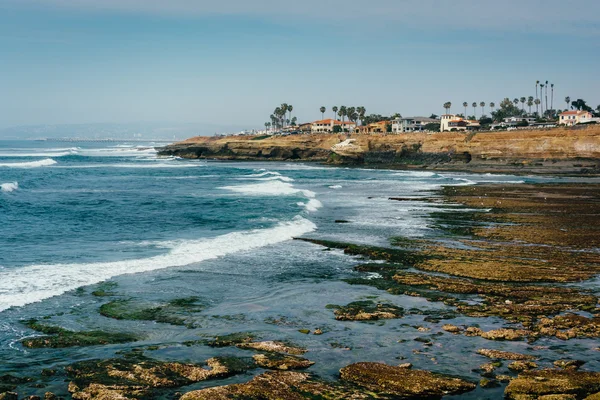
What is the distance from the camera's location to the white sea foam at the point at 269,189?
56.3 m

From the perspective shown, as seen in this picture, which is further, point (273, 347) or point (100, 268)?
point (100, 268)

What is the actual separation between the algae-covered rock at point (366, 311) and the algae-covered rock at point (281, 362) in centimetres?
356

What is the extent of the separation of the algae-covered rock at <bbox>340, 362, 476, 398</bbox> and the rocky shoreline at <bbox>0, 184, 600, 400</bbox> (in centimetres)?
2

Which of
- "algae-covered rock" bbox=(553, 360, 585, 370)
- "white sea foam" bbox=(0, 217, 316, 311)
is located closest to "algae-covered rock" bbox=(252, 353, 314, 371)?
"algae-covered rock" bbox=(553, 360, 585, 370)

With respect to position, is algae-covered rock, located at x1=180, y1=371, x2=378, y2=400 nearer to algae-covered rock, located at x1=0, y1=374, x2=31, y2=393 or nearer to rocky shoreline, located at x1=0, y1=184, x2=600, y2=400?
rocky shoreline, located at x1=0, y1=184, x2=600, y2=400

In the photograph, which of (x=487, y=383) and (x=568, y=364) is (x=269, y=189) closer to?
(x=568, y=364)

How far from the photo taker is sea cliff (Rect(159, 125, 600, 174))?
8494cm

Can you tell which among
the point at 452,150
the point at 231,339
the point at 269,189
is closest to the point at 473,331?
the point at 231,339

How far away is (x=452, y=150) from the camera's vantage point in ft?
333

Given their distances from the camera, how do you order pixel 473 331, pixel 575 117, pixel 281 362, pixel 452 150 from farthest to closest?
pixel 575 117
pixel 452 150
pixel 473 331
pixel 281 362

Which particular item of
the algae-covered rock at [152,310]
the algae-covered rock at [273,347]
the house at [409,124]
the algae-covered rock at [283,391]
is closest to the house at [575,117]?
the house at [409,124]

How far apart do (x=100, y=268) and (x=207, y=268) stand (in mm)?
4180

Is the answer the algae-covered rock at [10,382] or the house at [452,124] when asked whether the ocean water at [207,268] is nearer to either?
the algae-covered rock at [10,382]

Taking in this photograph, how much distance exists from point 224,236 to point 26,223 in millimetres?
13420
